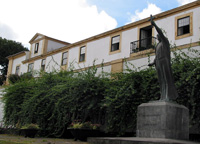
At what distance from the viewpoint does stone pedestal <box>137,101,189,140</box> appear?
732 centimetres

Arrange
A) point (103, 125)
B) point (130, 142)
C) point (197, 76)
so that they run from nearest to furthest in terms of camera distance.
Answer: point (130, 142) < point (197, 76) < point (103, 125)

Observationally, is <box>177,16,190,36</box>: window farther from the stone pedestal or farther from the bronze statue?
the stone pedestal

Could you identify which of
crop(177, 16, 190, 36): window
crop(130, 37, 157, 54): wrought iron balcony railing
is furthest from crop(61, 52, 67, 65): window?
crop(177, 16, 190, 36): window

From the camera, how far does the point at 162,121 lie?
7.36 metres

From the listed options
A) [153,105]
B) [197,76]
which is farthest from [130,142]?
[197,76]

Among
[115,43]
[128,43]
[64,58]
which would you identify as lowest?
[64,58]

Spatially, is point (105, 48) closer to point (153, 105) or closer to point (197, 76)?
point (197, 76)

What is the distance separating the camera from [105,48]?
20.9m

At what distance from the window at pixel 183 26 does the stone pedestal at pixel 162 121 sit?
935 cm

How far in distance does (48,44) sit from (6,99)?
11253mm

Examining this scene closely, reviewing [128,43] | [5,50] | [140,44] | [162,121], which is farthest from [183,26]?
[5,50]

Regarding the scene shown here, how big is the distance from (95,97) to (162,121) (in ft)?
20.8

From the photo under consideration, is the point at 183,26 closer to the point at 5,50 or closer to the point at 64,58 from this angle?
the point at 64,58

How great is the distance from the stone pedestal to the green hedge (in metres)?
2.18
